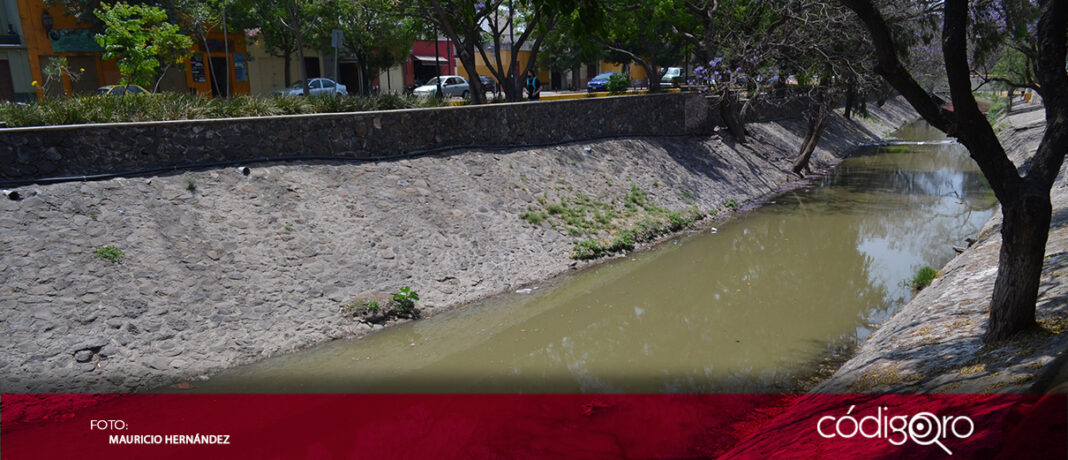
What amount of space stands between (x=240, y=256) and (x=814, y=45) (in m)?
17.2

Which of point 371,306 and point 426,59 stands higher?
point 426,59

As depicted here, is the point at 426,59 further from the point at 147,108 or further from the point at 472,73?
the point at 147,108

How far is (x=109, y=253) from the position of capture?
10.1 m

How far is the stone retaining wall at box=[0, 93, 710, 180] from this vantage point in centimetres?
1112

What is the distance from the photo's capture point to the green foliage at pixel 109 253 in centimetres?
1000

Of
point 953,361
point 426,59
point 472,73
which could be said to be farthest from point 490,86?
point 953,361

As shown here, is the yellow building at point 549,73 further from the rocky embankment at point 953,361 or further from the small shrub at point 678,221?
the rocky embankment at point 953,361

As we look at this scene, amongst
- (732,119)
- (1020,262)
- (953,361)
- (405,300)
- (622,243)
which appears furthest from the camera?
(732,119)

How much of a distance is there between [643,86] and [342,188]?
117 feet

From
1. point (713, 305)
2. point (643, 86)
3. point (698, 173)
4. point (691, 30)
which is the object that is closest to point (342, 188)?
point (713, 305)

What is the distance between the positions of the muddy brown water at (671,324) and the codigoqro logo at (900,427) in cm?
245

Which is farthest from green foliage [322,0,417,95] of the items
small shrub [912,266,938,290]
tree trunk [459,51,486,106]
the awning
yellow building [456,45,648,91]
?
small shrub [912,266,938,290]

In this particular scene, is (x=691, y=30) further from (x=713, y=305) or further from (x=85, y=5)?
(x=85, y=5)

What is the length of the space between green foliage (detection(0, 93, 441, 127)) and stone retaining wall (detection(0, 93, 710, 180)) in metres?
0.89
